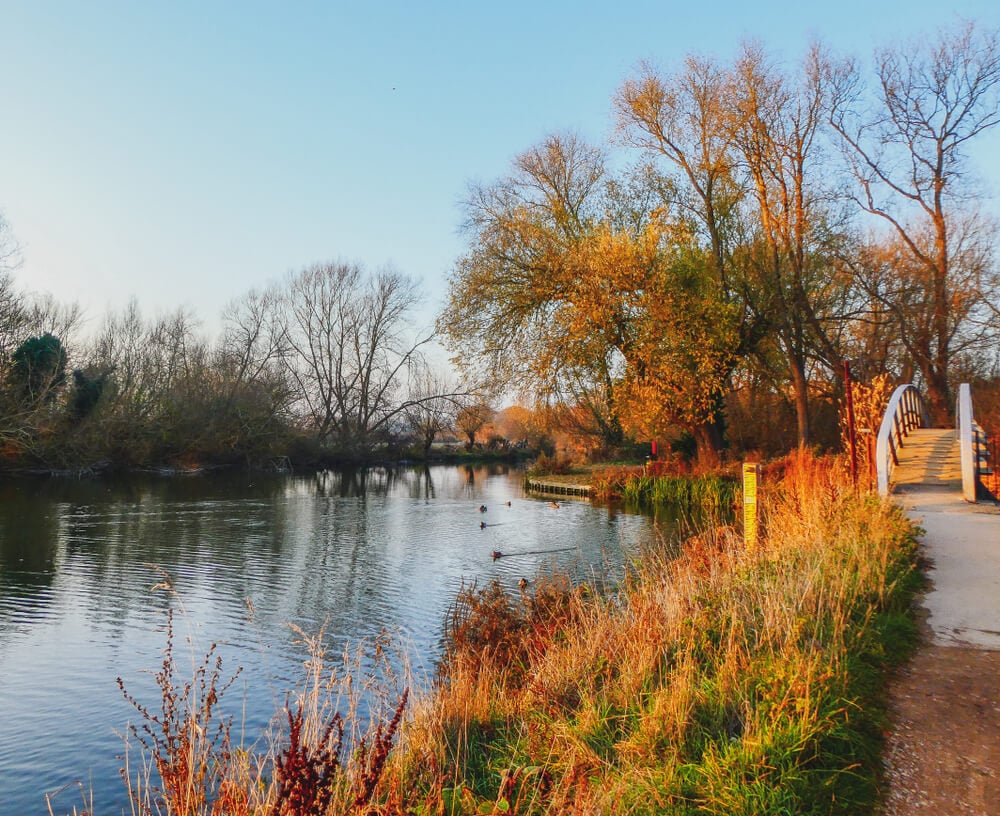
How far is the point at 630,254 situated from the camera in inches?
925

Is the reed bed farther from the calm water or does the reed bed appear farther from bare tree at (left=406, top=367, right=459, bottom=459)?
bare tree at (left=406, top=367, right=459, bottom=459)

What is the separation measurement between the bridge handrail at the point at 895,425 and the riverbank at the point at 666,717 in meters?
4.59

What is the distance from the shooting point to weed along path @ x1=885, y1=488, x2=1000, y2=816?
352 centimetres

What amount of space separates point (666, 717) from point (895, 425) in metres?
16.8

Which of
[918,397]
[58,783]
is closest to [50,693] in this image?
[58,783]

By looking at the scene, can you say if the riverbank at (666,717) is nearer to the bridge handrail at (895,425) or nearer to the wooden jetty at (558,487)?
the bridge handrail at (895,425)

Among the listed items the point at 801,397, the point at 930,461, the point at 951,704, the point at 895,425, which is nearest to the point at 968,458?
the point at 930,461

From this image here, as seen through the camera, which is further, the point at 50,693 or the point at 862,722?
the point at 50,693

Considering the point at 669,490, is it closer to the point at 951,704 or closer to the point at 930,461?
the point at 930,461

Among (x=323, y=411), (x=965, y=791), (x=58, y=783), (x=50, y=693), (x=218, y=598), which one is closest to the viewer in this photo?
(x=965, y=791)

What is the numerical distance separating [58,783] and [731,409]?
27.0m

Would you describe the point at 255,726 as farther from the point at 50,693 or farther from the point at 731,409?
the point at 731,409

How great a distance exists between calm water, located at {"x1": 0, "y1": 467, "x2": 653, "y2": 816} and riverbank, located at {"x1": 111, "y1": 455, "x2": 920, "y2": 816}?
6.36 feet

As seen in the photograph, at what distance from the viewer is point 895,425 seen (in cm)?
1858
